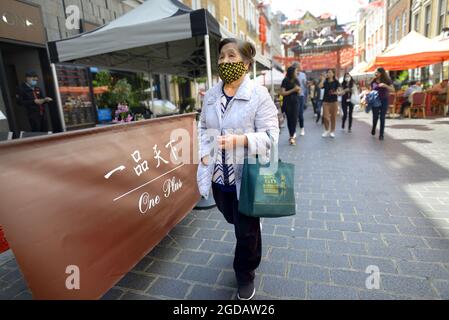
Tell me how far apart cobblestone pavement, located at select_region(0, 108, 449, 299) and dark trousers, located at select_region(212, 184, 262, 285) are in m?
0.22

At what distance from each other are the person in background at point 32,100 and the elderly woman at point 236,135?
588 centimetres

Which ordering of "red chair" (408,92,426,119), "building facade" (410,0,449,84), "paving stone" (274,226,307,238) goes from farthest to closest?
"building facade" (410,0,449,84) < "red chair" (408,92,426,119) < "paving stone" (274,226,307,238)

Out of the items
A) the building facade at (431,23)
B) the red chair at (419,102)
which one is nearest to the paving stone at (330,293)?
the red chair at (419,102)

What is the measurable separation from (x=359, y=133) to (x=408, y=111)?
540 centimetres

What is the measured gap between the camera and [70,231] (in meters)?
1.77

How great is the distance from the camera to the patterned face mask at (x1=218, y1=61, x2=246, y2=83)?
1.93 meters

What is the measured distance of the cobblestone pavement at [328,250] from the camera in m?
2.28

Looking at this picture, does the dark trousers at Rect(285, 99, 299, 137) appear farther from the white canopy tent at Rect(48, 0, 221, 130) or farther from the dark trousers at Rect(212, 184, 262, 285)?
the dark trousers at Rect(212, 184, 262, 285)

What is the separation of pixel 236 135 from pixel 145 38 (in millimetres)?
3043

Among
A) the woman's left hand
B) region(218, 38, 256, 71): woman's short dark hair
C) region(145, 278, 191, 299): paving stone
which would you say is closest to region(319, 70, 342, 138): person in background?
region(218, 38, 256, 71): woman's short dark hair

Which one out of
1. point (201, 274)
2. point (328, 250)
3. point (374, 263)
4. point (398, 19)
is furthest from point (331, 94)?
point (398, 19)

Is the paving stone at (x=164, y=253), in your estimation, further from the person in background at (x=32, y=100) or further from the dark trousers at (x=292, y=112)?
the dark trousers at (x=292, y=112)

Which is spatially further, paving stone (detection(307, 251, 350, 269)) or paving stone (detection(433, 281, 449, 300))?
paving stone (detection(307, 251, 350, 269))
